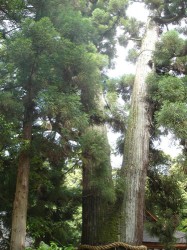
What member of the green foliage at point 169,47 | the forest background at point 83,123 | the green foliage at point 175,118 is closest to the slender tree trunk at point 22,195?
the forest background at point 83,123

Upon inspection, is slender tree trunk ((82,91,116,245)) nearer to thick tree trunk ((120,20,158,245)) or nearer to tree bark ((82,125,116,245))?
tree bark ((82,125,116,245))

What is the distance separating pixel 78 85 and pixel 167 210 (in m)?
3.10

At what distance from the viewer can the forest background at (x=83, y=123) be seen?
5.05 m

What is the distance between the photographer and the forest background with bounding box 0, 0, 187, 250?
5051 millimetres

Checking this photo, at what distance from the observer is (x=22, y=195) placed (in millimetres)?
5012

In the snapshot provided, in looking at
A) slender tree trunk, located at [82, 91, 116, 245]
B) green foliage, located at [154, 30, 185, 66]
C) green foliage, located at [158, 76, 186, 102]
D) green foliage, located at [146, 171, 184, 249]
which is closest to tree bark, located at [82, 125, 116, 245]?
slender tree trunk, located at [82, 91, 116, 245]

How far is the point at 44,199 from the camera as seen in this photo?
789cm

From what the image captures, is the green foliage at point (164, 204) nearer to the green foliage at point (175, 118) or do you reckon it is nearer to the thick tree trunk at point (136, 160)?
the thick tree trunk at point (136, 160)

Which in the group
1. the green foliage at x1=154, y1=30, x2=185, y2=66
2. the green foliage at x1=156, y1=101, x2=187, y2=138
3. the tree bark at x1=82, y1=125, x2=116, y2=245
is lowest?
the tree bark at x1=82, y1=125, x2=116, y2=245

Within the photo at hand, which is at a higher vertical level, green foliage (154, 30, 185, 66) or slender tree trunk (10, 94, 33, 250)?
green foliage (154, 30, 185, 66)

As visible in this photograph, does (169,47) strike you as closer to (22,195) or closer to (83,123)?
(83,123)

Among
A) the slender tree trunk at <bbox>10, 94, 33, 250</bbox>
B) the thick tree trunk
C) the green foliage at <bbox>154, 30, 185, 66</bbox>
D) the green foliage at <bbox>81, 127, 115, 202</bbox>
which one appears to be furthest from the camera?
→ the green foliage at <bbox>154, 30, 185, 66</bbox>

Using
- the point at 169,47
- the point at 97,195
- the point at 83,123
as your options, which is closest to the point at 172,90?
the point at 169,47

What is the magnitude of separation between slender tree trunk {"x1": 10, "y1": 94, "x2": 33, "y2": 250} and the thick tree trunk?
5.45 feet
